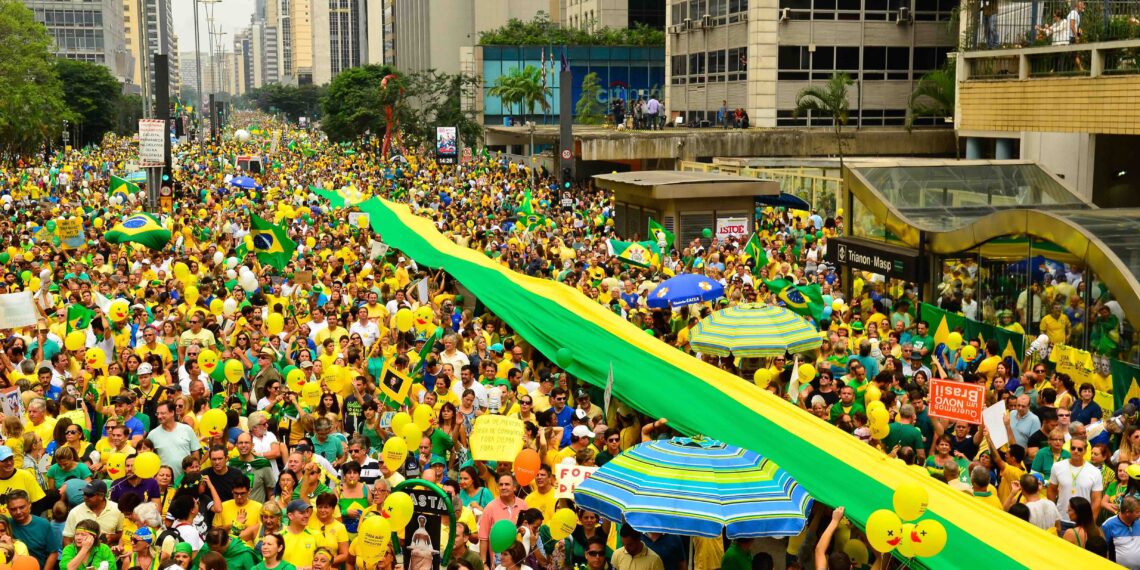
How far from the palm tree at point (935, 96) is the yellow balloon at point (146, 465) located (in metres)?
37.0

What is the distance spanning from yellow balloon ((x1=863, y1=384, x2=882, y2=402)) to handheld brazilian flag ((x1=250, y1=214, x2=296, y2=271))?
44.0ft

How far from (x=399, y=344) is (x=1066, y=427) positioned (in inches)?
287

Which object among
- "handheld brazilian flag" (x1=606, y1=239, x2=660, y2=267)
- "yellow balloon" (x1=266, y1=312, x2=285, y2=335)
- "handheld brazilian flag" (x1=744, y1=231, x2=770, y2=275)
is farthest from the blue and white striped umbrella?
"handheld brazilian flag" (x1=744, y1=231, x2=770, y2=275)

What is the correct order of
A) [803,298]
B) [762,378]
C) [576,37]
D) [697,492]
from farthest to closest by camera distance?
1. [576,37]
2. [803,298]
3. [762,378]
4. [697,492]

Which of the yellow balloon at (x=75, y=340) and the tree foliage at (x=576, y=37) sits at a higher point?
the tree foliage at (x=576, y=37)

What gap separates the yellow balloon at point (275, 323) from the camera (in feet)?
51.4

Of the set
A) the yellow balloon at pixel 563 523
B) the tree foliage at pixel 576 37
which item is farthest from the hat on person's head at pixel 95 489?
the tree foliage at pixel 576 37

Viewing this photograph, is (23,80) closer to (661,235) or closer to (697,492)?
(661,235)

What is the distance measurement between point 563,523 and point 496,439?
1.42 meters

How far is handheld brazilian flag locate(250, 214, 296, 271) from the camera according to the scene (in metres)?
23.6

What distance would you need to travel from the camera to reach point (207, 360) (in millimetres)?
13422

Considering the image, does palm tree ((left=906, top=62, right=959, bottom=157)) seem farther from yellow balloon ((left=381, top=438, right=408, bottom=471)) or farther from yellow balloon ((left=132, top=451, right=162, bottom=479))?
yellow balloon ((left=132, top=451, right=162, bottom=479))

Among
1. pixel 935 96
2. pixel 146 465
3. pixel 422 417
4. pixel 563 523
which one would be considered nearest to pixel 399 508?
pixel 563 523

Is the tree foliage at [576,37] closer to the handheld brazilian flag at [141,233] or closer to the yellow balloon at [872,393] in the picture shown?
the handheld brazilian flag at [141,233]
